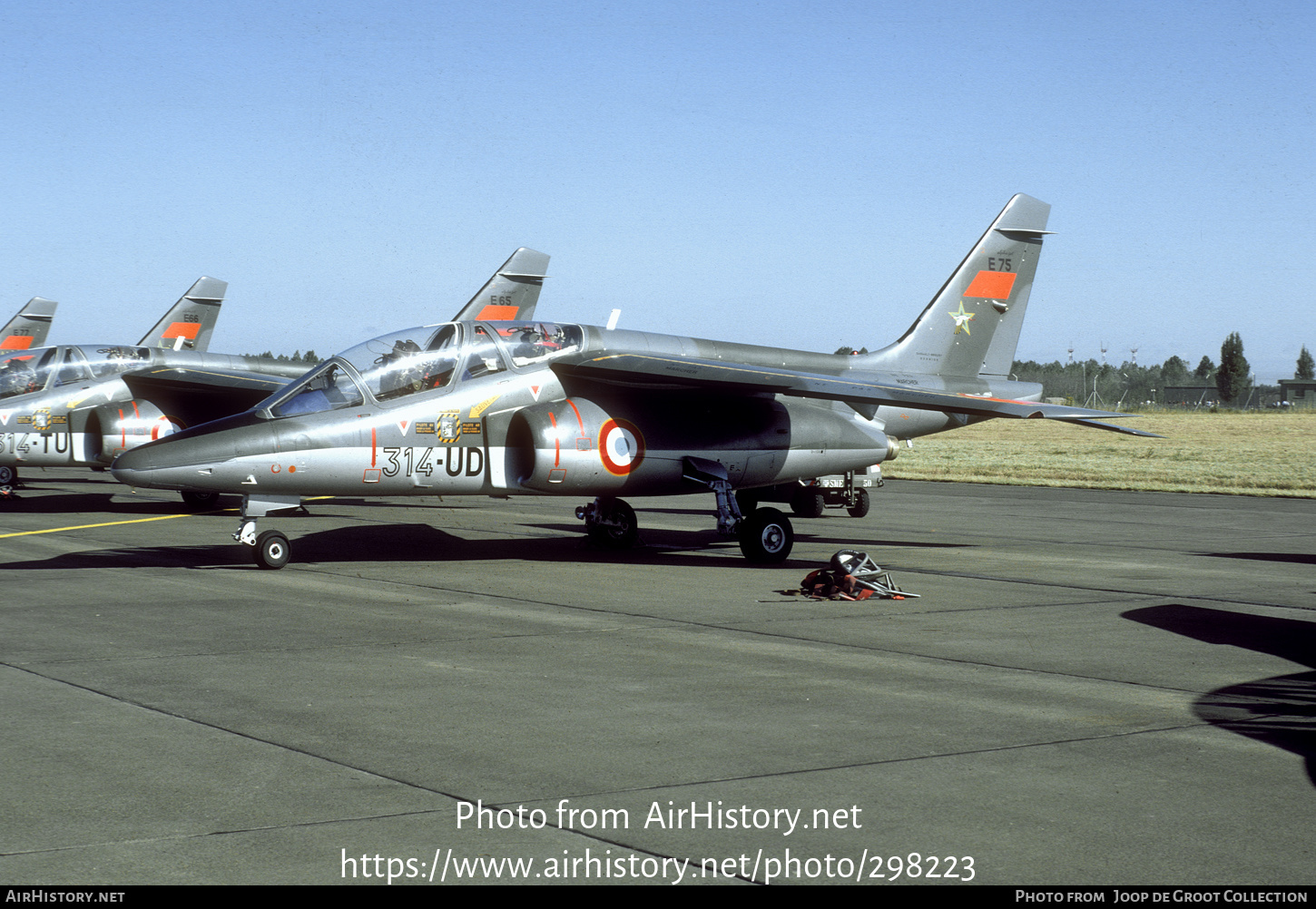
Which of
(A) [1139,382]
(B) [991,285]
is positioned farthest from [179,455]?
(A) [1139,382]

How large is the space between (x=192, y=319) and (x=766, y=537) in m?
20.0

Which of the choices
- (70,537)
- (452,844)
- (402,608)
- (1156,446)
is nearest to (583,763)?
(452,844)

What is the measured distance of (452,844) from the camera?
503 cm

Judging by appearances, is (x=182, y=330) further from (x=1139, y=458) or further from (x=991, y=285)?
(x=1139, y=458)

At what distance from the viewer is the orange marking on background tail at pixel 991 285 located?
66.5ft

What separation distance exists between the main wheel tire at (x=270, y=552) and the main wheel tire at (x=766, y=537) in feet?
18.6

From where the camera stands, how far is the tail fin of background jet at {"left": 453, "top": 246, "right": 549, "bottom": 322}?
29.7 metres

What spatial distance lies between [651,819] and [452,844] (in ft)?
2.92

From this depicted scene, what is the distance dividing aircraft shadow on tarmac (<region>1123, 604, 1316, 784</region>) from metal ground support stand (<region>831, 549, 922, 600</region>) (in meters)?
2.34

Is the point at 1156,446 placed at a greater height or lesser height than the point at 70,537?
greater

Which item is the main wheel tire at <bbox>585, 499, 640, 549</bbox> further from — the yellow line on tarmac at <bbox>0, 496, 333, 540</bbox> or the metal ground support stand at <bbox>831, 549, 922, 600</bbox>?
the metal ground support stand at <bbox>831, 549, 922, 600</bbox>

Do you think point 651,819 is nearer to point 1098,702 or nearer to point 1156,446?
point 1098,702

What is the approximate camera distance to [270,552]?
14391 millimetres

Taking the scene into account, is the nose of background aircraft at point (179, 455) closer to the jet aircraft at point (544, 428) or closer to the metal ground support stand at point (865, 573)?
the jet aircraft at point (544, 428)
